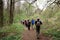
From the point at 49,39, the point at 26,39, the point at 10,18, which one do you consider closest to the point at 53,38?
the point at 49,39

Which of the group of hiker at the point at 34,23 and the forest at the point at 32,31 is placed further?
the forest at the point at 32,31

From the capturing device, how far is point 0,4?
17594 millimetres

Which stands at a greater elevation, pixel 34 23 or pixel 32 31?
pixel 34 23

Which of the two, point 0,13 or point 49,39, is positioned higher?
point 0,13

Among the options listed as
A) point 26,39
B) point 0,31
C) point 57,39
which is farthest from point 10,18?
point 57,39

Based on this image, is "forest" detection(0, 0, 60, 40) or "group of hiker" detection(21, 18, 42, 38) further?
"forest" detection(0, 0, 60, 40)

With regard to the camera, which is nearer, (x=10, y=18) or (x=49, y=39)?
(x=49, y=39)

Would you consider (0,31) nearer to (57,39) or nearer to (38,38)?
(38,38)

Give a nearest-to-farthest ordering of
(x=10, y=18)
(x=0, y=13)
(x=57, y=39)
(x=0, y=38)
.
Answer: (x=57, y=39) < (x=0, y=38) < (x=0, y=13) < (x=10, y=18)

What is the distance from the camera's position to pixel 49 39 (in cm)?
1644

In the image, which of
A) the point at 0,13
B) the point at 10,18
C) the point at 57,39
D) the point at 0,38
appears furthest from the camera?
the point at 10,18

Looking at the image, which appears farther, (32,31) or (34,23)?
(34,23)

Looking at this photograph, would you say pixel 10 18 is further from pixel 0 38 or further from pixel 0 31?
pixel 0 38

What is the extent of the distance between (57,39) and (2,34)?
539 cm
